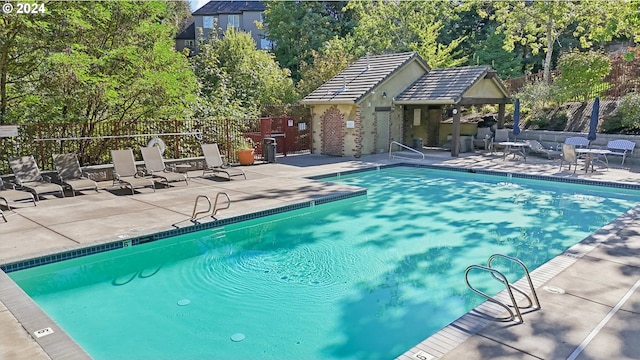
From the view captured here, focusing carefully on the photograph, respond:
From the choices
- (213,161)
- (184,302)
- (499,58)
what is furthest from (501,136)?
(184,302)

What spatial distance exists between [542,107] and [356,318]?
19.6m

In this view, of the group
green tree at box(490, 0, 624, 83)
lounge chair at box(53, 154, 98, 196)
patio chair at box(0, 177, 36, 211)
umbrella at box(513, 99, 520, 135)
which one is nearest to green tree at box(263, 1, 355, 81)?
green tree at box(490, 0, 624, 83)

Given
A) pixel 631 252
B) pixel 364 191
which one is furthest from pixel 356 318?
pixel 364 191

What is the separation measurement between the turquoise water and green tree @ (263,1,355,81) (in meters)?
27.1

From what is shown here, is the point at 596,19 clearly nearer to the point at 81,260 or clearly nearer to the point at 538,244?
the point at 538,244

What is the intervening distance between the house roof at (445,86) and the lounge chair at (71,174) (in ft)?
41.3

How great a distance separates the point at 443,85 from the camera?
63.8 ft

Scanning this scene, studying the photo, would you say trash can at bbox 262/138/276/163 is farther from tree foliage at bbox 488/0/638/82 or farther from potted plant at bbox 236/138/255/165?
tree foliage at bbox 488/0/638/82

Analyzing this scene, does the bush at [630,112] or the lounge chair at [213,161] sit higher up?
the bush at [630,112]

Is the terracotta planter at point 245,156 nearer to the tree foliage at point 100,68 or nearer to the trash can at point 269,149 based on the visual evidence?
the trash can at point 269,149

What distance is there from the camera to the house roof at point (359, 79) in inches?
736

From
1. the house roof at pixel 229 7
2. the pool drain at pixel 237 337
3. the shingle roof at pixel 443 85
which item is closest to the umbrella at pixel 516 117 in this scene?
the shingle roof at pixel 443 85

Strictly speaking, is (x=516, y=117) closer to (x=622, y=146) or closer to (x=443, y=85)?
(x=443, y=85)

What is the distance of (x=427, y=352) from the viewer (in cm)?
434
